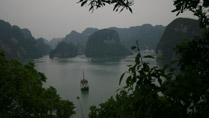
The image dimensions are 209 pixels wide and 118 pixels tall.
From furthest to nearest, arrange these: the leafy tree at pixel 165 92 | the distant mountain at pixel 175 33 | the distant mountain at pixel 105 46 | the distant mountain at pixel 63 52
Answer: the distant mountain at pixel 63 52
the distant mountain at pixel 105 46
the distant mountain at pixel 175 33
the leafy tree at pixel 165 92

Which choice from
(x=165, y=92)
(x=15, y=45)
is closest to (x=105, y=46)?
(x=15, y=45)

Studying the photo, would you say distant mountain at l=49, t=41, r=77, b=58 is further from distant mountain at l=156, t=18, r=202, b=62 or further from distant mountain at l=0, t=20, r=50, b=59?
distant mountain at l=156, t=18, r=202, b=62

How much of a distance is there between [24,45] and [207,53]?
6256 inches

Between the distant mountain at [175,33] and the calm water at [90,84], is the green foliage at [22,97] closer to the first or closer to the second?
the calm water at [90,84]

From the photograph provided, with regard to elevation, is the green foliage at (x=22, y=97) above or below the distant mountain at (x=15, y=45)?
below

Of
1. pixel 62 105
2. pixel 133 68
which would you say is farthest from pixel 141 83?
pixel 62 105

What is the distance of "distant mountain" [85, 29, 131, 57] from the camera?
137 m

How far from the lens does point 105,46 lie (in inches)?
5945

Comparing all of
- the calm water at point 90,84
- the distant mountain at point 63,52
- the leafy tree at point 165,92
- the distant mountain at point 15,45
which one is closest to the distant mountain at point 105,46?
the distant mountain at point 63,52

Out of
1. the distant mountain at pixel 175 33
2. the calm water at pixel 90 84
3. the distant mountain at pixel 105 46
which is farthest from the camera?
the distant mountain at pixel 105 46

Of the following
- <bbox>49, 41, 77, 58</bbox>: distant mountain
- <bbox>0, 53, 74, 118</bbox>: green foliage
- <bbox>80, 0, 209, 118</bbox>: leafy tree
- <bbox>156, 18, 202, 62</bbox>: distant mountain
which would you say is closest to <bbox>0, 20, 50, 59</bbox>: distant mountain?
<bbox>49, 41, 77, 58</bbox>: distant mountain

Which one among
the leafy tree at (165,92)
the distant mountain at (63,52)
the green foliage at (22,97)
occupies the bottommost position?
the green foliage at (22,97)

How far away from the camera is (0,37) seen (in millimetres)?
128625

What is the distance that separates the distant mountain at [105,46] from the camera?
13700 centimetres
